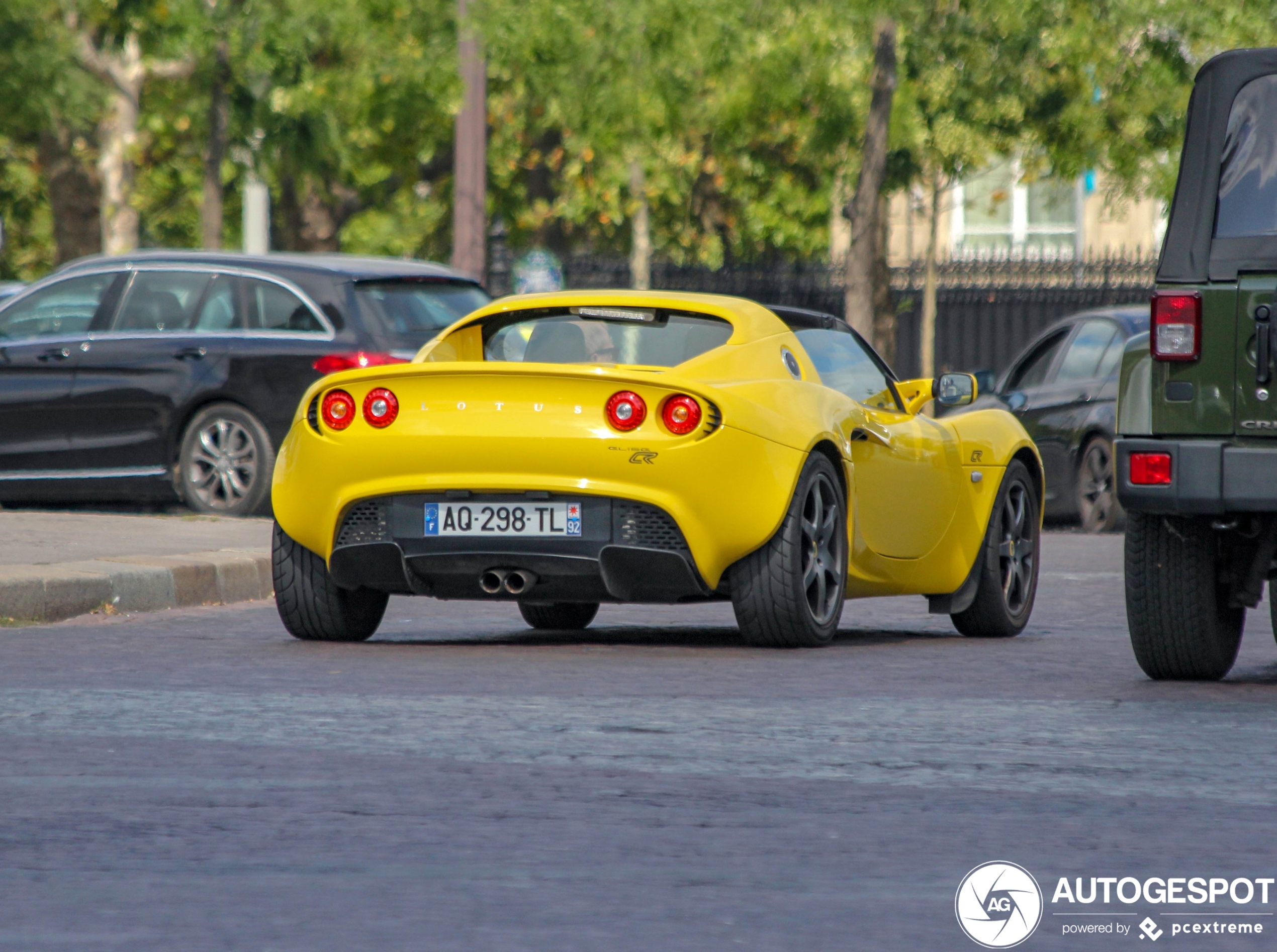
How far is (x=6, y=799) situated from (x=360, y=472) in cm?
313

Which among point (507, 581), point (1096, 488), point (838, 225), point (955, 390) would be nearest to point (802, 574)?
point (507, 581)

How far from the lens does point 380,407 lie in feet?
27.2

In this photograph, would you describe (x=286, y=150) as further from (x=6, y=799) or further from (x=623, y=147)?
(x=6, y=799)

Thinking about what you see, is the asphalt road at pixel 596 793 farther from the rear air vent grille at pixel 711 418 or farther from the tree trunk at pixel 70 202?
the tree trunk at pixel 70 202

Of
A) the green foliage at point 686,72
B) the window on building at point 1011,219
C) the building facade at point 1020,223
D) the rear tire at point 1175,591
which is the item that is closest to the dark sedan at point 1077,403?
the green foliage at point 686,72

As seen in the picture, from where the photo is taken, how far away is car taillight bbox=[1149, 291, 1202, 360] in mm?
6855

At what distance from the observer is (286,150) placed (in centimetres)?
2822

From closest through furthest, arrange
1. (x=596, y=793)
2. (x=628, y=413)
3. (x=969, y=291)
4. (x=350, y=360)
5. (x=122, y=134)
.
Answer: (x=596, y=793) → (x=628, y=413) → (x=350, y=360) → (x=969, y=291) → (x=122, y=134)

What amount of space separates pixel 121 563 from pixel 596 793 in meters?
5.62

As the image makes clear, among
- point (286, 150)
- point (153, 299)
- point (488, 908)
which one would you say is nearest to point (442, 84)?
point (286, 150)

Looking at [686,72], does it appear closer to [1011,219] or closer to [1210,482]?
[1011,219]

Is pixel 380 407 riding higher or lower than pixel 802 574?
higher

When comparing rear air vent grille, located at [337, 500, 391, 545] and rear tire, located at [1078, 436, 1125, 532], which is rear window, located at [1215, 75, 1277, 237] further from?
rear tire, located at [1078, 436, 1125, 532]

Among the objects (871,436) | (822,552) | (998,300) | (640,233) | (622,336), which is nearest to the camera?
(822,552)
